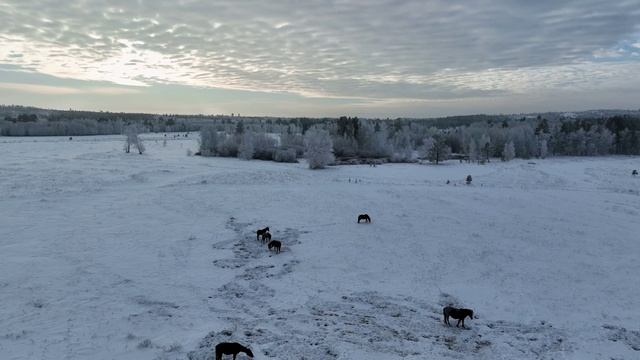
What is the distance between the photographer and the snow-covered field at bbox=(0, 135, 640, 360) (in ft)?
58.2

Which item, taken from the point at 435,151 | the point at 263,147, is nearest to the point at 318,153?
the point at 263,147

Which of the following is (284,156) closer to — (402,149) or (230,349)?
(402,149)

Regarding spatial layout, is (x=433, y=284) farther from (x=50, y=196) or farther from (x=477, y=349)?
(x=50, y=196)

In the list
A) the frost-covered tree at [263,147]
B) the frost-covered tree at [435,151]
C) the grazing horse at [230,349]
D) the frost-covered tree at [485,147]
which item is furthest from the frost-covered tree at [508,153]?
the grazing horse at [230,349]

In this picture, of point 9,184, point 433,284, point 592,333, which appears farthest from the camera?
point 9,184

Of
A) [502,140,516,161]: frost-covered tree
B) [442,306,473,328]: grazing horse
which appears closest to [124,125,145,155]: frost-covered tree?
[502,140,516,161]: frost-covered tree

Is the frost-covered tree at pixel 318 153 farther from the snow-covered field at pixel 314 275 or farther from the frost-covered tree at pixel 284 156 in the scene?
the snow-covered field at pixel 314 275

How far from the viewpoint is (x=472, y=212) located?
44594mm

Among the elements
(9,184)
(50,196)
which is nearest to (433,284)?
(50,196)

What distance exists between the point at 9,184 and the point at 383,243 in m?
47.0

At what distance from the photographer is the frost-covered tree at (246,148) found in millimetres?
115125

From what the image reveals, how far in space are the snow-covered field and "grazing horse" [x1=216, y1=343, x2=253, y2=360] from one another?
0.49m

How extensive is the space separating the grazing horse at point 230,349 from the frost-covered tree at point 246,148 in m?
101

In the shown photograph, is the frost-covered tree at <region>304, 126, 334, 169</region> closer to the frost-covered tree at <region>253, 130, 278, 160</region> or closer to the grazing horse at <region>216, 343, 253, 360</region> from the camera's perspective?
the frost-covered tree at <region>253, 130, 278, 160</region>
